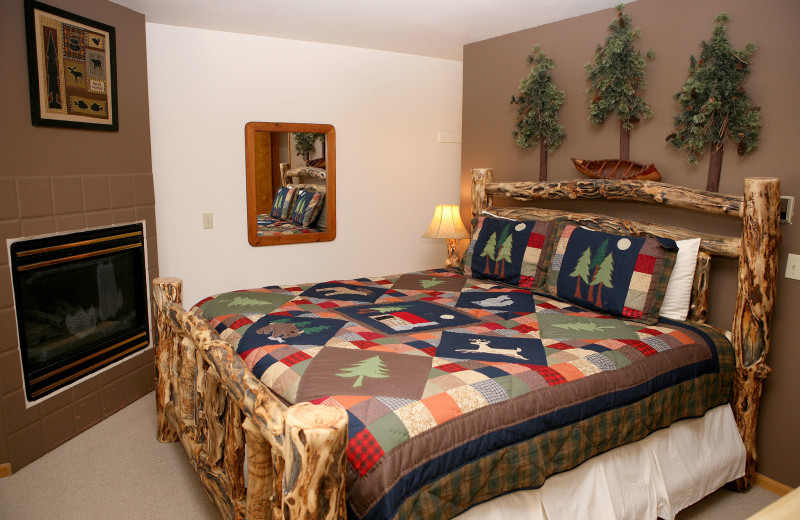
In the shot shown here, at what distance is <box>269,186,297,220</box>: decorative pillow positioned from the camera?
13.4 ft

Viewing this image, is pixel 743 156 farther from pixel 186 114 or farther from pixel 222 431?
pixel 186 114

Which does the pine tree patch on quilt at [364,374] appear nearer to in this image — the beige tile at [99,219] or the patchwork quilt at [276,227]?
the beige tile at [99,219]

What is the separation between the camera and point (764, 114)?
98.9 inches

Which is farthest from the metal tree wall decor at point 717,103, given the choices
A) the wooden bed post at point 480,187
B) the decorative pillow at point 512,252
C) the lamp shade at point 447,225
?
the lamp shade at point 447,225

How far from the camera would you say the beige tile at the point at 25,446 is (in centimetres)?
261

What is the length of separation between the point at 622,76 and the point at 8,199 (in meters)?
3.17

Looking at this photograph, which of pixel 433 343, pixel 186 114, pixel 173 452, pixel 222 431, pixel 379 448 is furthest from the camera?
pixel 186 114

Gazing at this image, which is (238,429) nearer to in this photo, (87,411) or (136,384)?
(87,411)

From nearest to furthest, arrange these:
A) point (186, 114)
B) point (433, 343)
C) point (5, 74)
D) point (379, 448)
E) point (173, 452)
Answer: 1. point (379, 448)
2. point (433, 343)
3. point (5, 74)
4. point (173, 452)
5. point (186, 114)

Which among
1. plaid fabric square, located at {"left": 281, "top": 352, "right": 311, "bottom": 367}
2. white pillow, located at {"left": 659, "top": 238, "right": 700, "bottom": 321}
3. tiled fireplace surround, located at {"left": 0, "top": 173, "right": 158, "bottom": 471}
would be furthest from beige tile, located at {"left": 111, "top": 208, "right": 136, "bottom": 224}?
white pillow, located at {"left": 659, "top": 238, "right": 700, "bottom": 321}

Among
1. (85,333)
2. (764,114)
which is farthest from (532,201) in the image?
(85,333)

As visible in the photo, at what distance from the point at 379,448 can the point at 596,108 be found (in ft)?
8.28

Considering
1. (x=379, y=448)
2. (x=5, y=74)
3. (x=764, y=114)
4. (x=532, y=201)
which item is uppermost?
(x=5, y=74)

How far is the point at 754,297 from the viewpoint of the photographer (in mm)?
2428
